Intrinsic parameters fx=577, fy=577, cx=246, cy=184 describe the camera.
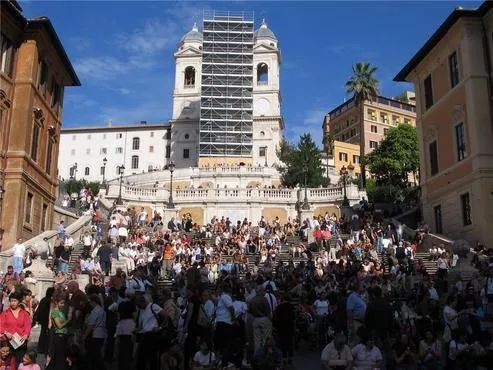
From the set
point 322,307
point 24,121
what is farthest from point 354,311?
point 24,121

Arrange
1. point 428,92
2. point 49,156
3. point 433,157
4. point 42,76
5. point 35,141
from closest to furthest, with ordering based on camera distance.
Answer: point 35,141 → point 42,76 → point 433,157 → point 49,156 → point 428,92

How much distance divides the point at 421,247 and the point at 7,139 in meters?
21.5

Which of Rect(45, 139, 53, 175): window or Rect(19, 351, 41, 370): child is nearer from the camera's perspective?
Rect(19, 351, 41, 370): child

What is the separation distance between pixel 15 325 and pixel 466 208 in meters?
24.5

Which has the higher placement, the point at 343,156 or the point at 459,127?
the point at 343,156

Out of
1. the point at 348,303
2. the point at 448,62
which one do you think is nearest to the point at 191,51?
the point at 448,62

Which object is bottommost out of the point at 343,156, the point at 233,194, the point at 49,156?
the point at 49,156

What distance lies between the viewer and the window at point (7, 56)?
1105 inches

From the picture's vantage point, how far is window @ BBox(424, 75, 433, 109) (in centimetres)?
3419

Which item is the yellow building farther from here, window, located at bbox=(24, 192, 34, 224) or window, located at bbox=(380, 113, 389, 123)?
window, located at bbox=(24, 192, 34, 224)

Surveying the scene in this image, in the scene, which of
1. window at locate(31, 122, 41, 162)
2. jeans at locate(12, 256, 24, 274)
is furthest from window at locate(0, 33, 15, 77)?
jeans at locate(12, 256, 24, 274)

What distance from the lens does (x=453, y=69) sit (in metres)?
31.1

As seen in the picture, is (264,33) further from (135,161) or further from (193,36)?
(135,161)

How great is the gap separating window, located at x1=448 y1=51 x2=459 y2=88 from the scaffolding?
187ft
